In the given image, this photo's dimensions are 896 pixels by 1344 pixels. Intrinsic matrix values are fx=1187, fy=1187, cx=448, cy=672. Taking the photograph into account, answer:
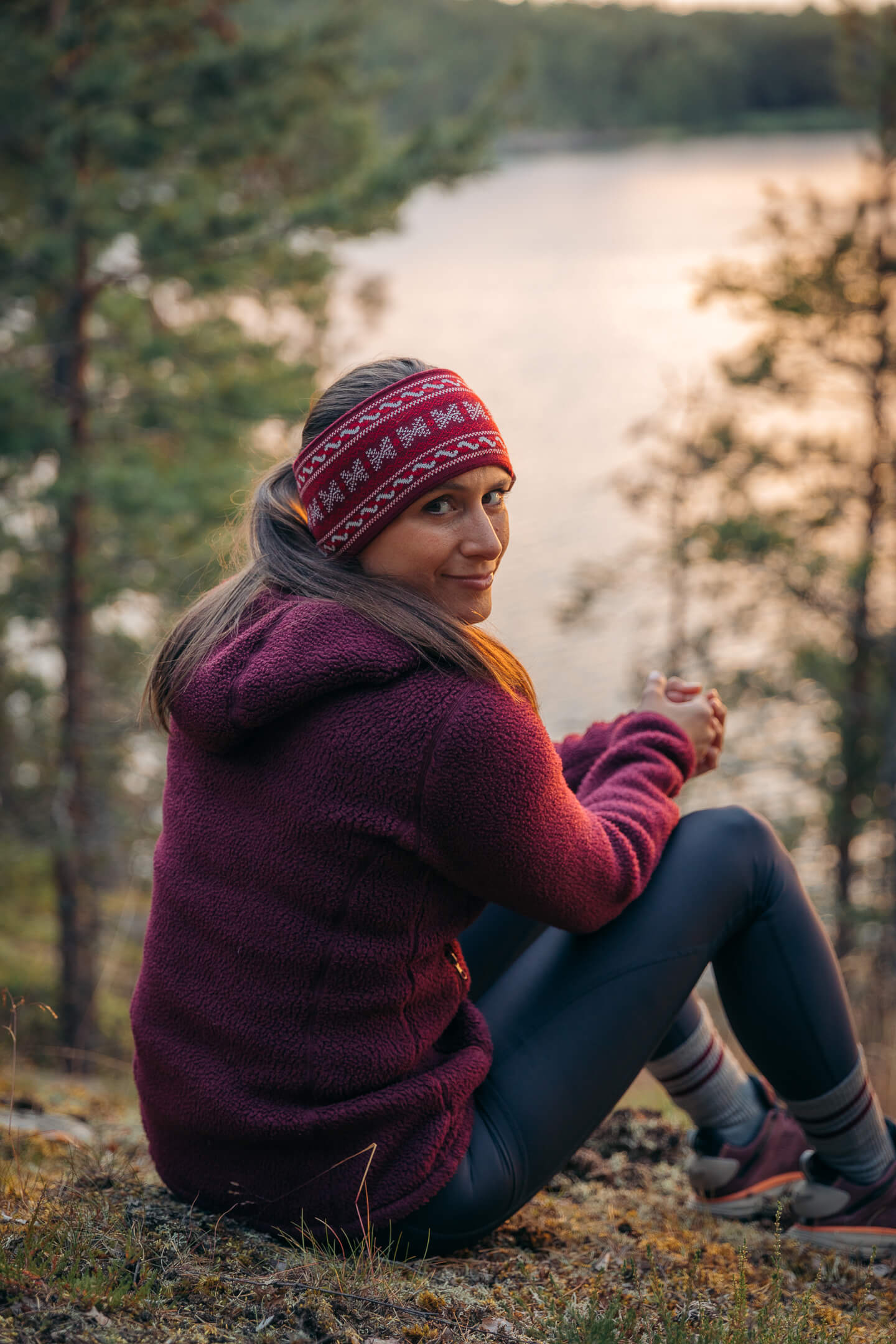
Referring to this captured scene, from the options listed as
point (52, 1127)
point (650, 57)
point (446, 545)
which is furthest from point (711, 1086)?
point (650, 57)

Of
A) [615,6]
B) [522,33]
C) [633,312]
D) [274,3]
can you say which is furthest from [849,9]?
[615,6]

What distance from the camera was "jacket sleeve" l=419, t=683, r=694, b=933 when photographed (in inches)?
54.1

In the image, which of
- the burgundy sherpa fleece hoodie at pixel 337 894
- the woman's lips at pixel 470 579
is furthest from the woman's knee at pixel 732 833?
the woman's lips at pixel 470 579

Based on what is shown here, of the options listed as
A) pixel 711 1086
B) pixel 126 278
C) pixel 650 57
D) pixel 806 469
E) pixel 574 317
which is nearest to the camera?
pixel 711 1086

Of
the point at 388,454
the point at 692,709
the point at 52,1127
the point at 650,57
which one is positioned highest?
the point at 650,57

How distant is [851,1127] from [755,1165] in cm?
24

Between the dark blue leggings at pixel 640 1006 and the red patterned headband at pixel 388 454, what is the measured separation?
2.13 ft

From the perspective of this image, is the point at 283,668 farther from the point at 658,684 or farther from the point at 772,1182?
the point at 772,1182

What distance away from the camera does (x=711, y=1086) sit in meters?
1.99

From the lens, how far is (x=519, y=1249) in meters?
1.85

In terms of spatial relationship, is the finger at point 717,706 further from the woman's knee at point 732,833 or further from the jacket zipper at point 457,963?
the jacket zipper at point 457,963

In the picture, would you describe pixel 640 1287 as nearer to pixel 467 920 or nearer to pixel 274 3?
pixel 467 920

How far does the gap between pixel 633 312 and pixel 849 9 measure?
11.8 metres

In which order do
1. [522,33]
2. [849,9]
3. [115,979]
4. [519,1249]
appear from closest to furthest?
[519,1249]
[522,33]
[849,9]
[115,979]
